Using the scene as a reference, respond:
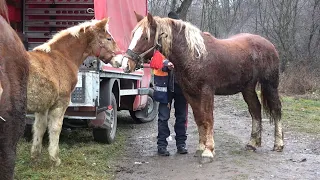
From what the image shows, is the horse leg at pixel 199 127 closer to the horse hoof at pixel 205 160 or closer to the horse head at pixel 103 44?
the horse hoof at pixel 205 160

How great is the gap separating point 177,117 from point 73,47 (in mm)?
1946

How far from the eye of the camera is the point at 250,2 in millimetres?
30938

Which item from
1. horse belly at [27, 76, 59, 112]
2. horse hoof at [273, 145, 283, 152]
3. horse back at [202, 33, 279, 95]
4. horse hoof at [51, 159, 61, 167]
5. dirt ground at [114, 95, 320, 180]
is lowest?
dirt ground at [114, 95, 320, 180]

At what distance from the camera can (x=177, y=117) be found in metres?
6.83

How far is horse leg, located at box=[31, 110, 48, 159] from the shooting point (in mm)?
5668

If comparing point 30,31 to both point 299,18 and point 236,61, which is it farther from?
point 299,18

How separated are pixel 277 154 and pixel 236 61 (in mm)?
1578

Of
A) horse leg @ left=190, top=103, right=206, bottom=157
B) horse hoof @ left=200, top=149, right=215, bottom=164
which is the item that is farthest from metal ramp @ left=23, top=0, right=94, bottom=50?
horse hoof @ left=200, top=149, right=215, bottom=164

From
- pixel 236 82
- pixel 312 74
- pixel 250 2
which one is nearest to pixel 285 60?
pixel 312 74

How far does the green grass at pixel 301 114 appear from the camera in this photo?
9692 millimetres

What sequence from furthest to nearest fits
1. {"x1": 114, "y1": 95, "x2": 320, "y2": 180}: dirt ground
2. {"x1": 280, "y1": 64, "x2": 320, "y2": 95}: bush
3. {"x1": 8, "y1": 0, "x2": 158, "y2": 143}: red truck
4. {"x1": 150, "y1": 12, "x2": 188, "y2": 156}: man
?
{"x1": 280, "y1": 64, "x2": 320, "y2": 95}: bush
{"x1": 150, "y1": 12, "x2": 188, "y2": 156}: man
{"x1": 8, "y1": 0, "x2": 158, "y2": 143}: red truck
{"x1": 114, "y1": 95, "x2": 320, "y2": 180}: dirt ground

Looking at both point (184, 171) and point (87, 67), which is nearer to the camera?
point (184, 171)

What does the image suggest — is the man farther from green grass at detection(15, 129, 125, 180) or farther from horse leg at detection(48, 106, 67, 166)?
horse leg at detection(48, 106, 67, 166)

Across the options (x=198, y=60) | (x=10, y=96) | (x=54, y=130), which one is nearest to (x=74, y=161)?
(x=54, y=130)
